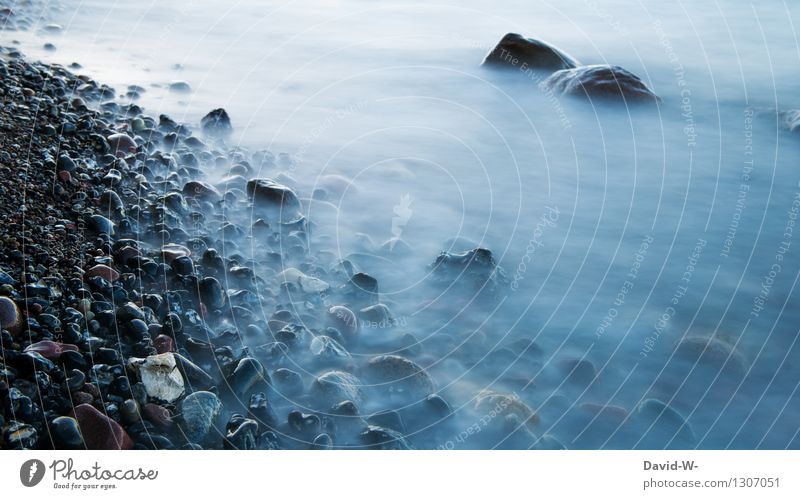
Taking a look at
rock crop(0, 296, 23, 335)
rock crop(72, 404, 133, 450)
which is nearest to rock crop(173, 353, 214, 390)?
rock crop(72, 404, 133, 450)

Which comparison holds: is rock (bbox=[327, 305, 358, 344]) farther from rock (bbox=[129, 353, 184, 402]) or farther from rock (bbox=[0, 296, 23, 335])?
rock (bbox=[0, 296, 23, 335])

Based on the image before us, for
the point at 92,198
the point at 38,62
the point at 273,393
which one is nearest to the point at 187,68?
the point at 38,62

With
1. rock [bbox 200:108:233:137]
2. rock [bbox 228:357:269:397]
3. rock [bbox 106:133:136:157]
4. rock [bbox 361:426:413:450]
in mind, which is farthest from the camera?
rock [bbox 200:108:233:137]

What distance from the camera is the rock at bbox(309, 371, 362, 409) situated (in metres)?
2.44

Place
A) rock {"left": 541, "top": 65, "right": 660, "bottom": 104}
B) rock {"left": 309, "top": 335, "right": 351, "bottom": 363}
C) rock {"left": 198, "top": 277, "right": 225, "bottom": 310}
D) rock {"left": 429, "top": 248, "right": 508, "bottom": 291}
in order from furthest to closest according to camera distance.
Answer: rock {"left": 541, "top": 65, "right": 660, "bottom": 104}, rock {"left": 429, "top": 248, "right": 508, "bottom": 291}, rock {"left": 198, "top": 277, "right": 225, "bottom": 310}, rock {"left": 309, "top": 335, "right": 351, "bottom": 363}

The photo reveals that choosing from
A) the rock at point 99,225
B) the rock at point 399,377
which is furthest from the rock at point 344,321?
the rock at point 99,225

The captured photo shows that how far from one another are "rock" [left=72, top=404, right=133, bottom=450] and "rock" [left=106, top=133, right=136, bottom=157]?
1887 millimetres

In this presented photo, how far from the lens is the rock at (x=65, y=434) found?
2066 mm

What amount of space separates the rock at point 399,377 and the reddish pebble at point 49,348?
1025 millimetres

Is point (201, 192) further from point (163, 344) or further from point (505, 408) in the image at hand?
point (505, 408)

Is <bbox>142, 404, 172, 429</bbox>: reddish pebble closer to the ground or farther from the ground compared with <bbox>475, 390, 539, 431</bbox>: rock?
farther from the ground

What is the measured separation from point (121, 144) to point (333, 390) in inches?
82.2

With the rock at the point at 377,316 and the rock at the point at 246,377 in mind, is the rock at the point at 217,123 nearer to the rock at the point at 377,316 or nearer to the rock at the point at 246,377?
the rock at the point at 377,316
